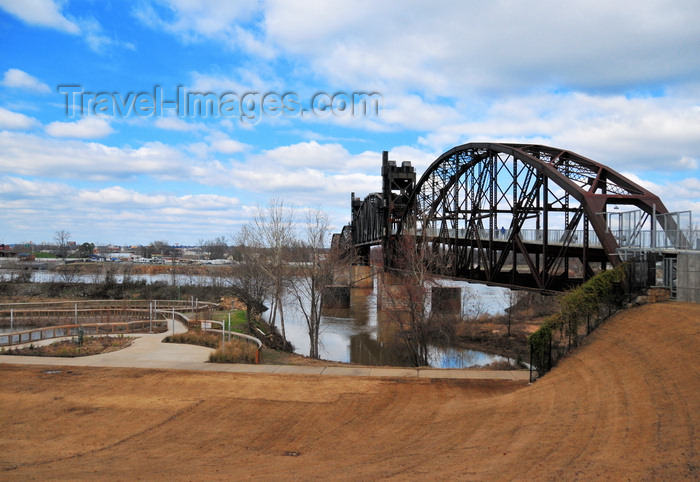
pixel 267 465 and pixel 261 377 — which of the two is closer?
pixel 267 465

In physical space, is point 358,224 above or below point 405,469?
above

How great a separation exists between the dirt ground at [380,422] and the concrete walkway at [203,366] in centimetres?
96

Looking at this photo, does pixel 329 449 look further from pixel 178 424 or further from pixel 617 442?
pixel 617 442

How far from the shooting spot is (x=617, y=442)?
951 centimetres

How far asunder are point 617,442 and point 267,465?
264 inches

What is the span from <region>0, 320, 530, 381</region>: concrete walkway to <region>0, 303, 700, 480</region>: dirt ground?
96 centimetres

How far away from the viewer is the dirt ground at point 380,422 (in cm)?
938

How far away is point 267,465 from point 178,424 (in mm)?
4044

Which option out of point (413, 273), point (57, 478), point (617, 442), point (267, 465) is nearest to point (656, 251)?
point (617, 442)

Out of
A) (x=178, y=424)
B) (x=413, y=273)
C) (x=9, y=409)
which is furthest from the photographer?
(x=413, y=273)

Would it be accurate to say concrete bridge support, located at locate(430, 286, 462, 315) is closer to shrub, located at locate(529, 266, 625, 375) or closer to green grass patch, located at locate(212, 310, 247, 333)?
green grass patch, located at locate(212, 310, 247, 333)

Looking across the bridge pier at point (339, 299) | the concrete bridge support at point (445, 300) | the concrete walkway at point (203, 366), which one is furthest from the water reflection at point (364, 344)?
the concrete walkway at point (203, 366)

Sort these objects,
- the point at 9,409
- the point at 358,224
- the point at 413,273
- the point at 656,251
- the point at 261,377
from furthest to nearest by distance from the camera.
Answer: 1. the point at 358,224
2. the point at 413,273
3. the point at 656,251
4. the point at 261,377
5. the point at 9,409

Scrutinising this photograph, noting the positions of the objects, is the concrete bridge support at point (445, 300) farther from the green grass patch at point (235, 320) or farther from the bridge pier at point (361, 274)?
the bridge pier at point (361, 274)
